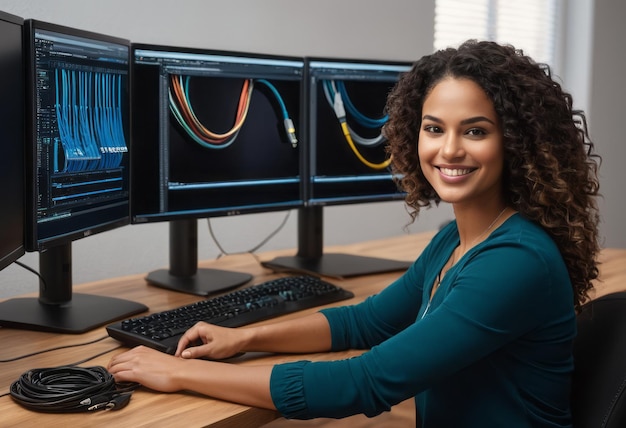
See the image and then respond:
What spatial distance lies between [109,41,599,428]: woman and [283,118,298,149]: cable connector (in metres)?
0.60

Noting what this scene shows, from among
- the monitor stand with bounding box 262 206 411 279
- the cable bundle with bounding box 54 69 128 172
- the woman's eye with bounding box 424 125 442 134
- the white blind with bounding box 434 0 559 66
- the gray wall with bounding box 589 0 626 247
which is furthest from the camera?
the gray wall with bounding box 589 0 626 247

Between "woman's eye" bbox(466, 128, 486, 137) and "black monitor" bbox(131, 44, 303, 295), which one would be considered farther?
"black monitor" bbox(131, 44, 303, 295)

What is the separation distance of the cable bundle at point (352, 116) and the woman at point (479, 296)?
64cm

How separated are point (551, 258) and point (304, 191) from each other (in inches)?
37.5

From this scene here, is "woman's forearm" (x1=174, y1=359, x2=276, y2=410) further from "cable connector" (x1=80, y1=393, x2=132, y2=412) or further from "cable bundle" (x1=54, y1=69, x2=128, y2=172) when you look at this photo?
"cable bundle" (x1=54, y1=69, x2=128, y2=172)

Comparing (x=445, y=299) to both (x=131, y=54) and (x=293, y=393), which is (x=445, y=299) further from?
(x=131, y=54)

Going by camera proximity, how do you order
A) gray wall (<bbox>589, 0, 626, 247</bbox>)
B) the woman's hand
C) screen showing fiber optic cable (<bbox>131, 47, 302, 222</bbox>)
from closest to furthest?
1. the woman's hand
2. screen showing fiber optic cable (<bbox>131, 47, 302, 222</bbox>)
3. gray wall (<bbox>589, 0, 626, 247</bbox>)

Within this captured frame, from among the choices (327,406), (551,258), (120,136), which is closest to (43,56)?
(120,136)

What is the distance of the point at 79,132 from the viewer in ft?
4.93

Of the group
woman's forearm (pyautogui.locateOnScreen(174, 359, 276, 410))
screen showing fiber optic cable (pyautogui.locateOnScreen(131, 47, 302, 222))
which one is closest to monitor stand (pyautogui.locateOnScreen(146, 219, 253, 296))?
screen showing fiber optic cable (pyautogui.locateOnScreen(131, 47, 302, 222))

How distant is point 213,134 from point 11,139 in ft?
1.92

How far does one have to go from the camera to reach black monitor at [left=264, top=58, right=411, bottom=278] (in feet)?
6.76

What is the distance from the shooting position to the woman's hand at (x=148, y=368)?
1.21 metres

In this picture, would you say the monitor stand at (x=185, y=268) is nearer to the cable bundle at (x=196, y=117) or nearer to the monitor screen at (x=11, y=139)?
the cable bundle at (x=196, y=117)
